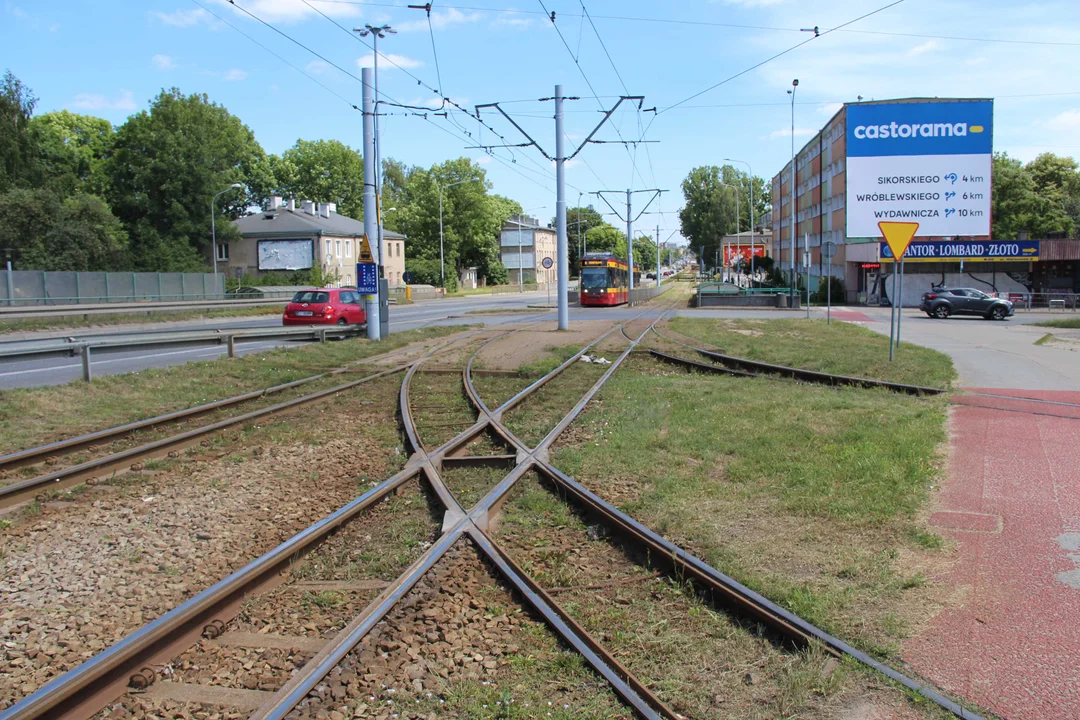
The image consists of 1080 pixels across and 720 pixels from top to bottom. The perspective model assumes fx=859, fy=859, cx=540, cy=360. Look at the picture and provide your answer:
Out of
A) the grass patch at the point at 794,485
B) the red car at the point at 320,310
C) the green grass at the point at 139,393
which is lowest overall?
the grass patch at the point at 794,485

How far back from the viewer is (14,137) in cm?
6241

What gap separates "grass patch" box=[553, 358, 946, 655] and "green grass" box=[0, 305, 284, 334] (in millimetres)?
28405

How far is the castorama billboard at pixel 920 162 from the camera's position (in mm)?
35438

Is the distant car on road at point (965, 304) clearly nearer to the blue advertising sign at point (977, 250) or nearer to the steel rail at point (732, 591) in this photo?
the blue advertising sign at point (977, 250)

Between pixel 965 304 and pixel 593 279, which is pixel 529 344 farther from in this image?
pixel 965 304

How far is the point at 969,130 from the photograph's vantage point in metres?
35.4

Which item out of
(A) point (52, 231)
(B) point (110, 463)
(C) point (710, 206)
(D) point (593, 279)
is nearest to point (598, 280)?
(D) point (593, 279)

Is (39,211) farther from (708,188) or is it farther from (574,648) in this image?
(708,188)

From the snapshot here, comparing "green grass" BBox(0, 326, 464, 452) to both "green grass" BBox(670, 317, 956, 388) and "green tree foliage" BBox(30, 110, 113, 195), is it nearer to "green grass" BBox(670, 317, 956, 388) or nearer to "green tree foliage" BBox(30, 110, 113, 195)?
"green grass" BBox(670, 317, 956, 388)

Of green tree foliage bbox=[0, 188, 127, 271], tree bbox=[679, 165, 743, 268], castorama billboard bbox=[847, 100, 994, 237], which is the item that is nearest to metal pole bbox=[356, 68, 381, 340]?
castorama billboard bbox=[847, 100, 994, 237]

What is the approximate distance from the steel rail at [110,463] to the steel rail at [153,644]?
121 inches

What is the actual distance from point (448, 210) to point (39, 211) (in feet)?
168

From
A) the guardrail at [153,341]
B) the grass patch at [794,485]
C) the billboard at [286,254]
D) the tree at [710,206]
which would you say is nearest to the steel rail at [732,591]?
the grass patch at [794,485]

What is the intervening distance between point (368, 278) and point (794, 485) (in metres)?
16.5
